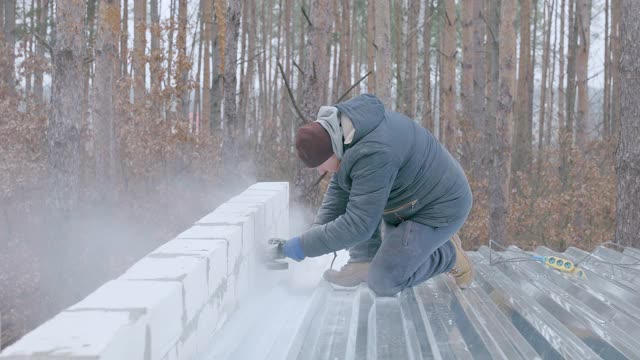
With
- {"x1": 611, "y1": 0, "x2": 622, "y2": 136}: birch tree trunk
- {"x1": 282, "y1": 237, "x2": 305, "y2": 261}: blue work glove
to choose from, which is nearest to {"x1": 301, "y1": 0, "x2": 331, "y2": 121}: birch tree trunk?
{"x1": 282, "y1": 237, "x2": 305, "y2": 261}: blue work glove

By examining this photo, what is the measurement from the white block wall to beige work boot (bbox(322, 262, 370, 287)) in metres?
0.47

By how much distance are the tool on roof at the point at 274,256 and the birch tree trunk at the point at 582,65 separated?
890cm

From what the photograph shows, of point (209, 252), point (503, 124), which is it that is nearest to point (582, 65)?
point (503, 124)

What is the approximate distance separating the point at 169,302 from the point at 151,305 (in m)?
0.18

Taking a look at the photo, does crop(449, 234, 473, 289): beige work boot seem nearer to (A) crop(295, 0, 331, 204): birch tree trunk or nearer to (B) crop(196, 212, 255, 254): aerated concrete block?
(B) crop(196, 212, 255, 254): aerated concrete block

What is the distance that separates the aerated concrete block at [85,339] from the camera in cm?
151

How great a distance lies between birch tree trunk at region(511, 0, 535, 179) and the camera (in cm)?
1238

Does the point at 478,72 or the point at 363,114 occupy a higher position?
the point at 478,72

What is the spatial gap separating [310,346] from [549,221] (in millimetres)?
7991

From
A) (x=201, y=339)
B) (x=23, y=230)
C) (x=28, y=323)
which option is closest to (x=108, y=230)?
(x=23, y=230)

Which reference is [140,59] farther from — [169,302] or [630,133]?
[169,302]

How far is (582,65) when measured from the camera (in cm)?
1094

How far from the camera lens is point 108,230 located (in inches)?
381

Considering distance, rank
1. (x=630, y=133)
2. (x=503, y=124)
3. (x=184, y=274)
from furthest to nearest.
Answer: (x=503, y=124) → (x=630, y=133) → (x=184, y=274)
